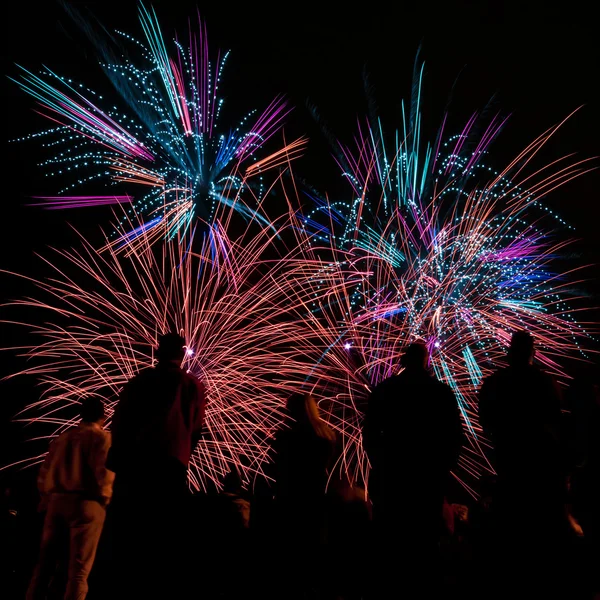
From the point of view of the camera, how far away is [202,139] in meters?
11.3

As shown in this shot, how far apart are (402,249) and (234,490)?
5869 mm

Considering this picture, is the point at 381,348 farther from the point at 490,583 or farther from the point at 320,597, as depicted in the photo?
the point at 490,583

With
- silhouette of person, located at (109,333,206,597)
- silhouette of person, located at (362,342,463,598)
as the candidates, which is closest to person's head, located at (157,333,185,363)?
silhouette of person, located at (109,333,206,597)

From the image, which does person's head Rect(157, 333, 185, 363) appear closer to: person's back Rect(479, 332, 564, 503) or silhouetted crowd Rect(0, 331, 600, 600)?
silhouetted crowd Rect(0, 331, 600, 600)

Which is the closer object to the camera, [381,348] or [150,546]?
[150,546]

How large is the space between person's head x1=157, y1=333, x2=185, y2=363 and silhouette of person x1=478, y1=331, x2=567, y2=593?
1864mm

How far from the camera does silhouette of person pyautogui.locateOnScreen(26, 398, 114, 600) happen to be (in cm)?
526

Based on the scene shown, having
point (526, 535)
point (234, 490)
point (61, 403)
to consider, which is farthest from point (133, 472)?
point (61, 403)

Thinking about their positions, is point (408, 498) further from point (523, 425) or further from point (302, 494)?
point (302, 494)

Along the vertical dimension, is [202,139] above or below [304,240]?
above

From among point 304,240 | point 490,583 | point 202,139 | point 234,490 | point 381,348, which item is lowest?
point 490,583

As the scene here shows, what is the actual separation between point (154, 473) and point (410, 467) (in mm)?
1433

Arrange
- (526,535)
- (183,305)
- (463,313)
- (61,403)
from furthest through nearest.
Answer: (61,403) → (463,313) → (183,305) → (526,535)

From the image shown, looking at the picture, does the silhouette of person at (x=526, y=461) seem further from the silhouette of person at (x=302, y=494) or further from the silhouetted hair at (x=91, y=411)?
the silhouetted hair at (x=91, y=411)
